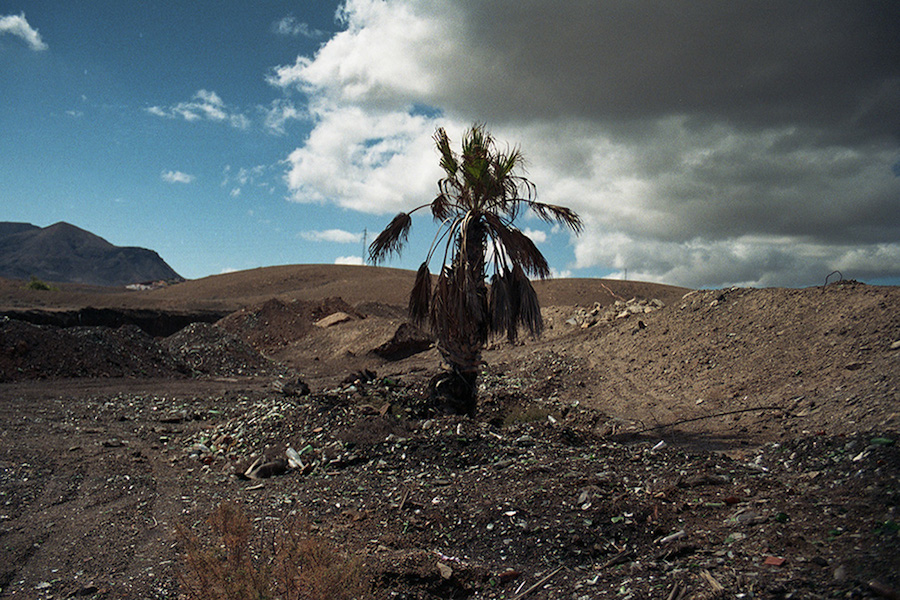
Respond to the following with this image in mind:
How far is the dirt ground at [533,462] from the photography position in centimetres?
458

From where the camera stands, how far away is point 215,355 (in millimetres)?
20844

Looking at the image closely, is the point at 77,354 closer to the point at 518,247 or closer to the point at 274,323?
the point at 274,323

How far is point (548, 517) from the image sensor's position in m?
5.67

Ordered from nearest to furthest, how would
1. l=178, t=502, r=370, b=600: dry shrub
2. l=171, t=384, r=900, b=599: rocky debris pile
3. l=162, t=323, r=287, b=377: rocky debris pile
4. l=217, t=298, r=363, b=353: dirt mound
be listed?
l=178, t=502, r=370, b=600: dry shrub, l=171, t=384, r=900, b=599: rocky debris pile, l=162, t=323, r=287, b=377: rocky debris pile, l=217, t=298, r=363, b=353: dirt mound

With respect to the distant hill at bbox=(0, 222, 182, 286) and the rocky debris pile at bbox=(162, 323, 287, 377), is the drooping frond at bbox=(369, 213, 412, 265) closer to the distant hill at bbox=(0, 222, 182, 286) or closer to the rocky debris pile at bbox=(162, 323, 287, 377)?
the rocky debris pile at bbox=(162, 323, 287, 377)

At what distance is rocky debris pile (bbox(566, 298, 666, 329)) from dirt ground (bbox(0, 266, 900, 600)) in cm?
158

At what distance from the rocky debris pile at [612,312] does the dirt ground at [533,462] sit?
1575 mm

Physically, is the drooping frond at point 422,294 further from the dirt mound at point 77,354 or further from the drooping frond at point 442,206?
the dirt mound at point 77,354

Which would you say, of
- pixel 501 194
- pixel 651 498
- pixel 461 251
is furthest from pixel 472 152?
pixel 651 498

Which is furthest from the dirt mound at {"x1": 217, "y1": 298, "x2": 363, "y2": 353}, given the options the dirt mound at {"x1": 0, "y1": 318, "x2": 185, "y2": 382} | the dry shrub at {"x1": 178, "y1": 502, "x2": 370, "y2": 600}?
the dry shrub at {"x1": 178, "y1": 502, "x2": 370, "y2": 600}

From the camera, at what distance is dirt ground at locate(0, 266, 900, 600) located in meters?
4.58

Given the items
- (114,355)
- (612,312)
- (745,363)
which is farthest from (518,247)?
(114,355)

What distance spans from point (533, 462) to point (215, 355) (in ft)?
54.1

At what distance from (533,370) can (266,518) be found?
10.5 metres
